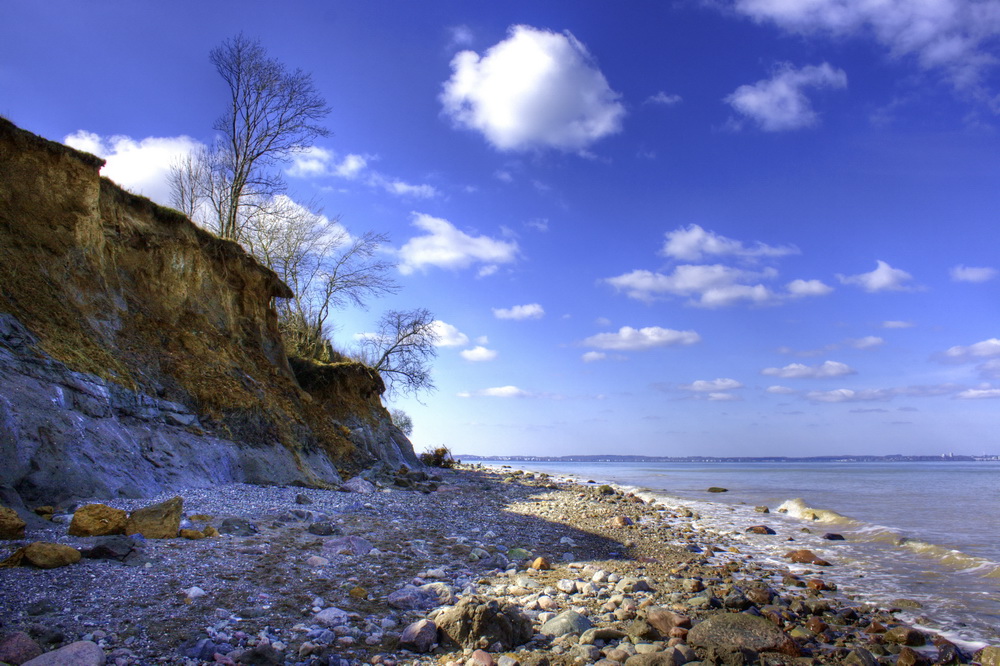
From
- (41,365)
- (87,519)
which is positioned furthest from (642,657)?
(41,365)

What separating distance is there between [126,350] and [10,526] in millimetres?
7585

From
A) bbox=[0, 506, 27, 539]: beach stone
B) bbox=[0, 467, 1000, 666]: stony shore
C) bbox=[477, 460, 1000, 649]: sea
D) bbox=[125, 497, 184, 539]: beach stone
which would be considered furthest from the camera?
bbox=[477, 460, 1000, 649]: sea

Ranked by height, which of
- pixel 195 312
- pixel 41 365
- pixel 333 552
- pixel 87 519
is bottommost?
pixel 333 552

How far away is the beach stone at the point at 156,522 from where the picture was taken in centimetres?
590

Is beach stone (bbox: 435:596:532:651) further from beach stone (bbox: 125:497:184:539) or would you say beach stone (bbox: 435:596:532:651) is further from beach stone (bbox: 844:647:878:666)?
beach stone (bbox: 125:497:184:539)

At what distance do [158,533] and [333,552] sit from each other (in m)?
1.95

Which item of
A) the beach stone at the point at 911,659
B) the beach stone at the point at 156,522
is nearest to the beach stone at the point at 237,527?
the beach stone at the point at 156,522

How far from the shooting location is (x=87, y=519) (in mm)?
5648

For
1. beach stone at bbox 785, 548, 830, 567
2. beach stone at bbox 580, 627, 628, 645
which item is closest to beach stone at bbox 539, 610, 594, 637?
beach stone at bbox 580, 627, 628, 645

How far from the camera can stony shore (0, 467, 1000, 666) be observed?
394 cm

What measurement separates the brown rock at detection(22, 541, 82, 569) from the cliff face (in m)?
3.01

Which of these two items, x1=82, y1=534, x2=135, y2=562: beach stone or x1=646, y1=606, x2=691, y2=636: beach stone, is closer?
x1=82, y1=534, x2=135, y2=562: beach stone

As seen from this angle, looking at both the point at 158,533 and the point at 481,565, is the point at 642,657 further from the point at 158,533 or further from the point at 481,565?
the point at 158,533

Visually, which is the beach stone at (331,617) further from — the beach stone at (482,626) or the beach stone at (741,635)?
the beach stone at (741,635)
